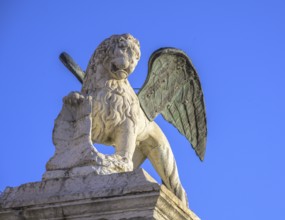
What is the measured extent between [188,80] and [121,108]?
Answer: 5.22 ft

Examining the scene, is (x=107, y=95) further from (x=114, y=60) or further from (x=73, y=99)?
(x=73, y=99)

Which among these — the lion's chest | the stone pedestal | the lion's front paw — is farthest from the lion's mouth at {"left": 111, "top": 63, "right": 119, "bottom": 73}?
the stone pedestal

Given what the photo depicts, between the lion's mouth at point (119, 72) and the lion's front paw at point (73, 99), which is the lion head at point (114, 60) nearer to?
the lion's mouth at point (119, 72)

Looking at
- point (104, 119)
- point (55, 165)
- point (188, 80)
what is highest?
point (188, 80)

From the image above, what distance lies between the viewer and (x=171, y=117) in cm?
843

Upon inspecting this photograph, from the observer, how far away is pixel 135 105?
724cm

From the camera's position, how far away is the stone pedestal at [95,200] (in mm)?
5180

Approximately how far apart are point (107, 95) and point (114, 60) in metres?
0.34

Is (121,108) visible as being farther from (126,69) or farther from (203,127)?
(203,127)

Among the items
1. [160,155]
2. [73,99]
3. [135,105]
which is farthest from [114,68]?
[160,155]

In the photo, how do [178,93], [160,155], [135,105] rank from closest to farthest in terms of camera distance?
[135,105] < [160,155] < [178,93]

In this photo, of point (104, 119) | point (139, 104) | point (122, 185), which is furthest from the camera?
point (139, 104)

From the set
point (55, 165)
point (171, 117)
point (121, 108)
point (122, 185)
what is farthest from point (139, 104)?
point (122, 185)

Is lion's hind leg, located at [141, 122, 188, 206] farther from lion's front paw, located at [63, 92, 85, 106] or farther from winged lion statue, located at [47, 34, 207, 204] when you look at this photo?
lion's front paw, located at [63, 92, 85, 106]
